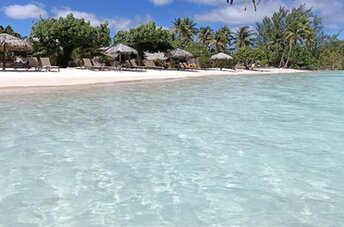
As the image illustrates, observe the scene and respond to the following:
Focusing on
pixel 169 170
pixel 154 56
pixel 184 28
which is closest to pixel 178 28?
pixel 184 28

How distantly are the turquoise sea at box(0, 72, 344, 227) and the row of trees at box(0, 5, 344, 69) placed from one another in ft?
64.1

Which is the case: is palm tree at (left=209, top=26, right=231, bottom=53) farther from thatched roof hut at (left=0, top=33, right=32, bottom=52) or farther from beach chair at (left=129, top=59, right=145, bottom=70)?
thatched roof hut at (left=0, top=33, right=32, bottom=52)

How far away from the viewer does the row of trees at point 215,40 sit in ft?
94.5

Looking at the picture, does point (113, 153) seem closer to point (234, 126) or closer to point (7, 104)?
point (234, 126)

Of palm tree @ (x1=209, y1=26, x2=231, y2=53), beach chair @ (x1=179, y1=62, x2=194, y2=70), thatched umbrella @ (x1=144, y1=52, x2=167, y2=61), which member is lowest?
beach chair @ (x1=179, y1=62, x2=194, y2=70)

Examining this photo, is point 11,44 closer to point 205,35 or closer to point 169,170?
point 169,170

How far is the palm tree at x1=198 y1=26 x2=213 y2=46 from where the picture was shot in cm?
6075

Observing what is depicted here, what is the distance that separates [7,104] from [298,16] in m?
63.2

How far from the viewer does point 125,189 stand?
4.71 meters

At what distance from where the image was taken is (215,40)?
59.3m

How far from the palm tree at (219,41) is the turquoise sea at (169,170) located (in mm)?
50249

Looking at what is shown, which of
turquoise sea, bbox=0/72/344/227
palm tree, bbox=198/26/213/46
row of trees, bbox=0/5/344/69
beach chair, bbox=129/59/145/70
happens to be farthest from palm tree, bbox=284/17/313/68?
turquoise sea, bbox=0/72/344/227

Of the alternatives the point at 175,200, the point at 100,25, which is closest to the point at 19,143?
the point at 175,200

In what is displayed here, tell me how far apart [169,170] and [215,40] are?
182 ft
